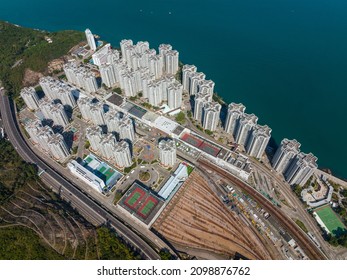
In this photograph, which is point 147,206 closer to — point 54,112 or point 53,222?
point 53,222

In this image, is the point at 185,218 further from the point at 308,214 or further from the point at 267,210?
the point at 308,214

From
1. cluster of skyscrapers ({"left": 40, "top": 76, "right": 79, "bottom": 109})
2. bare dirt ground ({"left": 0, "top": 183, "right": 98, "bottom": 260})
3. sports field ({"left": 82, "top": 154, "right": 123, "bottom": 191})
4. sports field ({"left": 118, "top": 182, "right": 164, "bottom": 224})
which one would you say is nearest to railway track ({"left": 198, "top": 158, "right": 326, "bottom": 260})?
sports field ({"left": 118, "top": 182, "right": 164, "bottom": 224})

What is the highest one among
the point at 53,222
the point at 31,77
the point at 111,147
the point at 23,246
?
the point at 31,77

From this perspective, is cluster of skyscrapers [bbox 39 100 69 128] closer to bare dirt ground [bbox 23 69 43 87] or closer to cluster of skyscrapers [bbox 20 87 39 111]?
cluster of skyscrapers [bbox 20 87 39 111]

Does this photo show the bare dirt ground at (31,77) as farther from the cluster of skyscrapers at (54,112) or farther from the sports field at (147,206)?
the sports field at (147,206)

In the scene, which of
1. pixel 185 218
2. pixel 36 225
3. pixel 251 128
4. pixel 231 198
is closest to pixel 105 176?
pixel 36 225

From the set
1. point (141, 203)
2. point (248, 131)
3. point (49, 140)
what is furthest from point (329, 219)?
point (49, 140)

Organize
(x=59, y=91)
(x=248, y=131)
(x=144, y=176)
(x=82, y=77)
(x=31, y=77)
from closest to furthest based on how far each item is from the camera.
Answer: (x=144, y=176), (x=248, y=131), (x=59, y=91), (x=82, y=77), (x=31, y=77)
